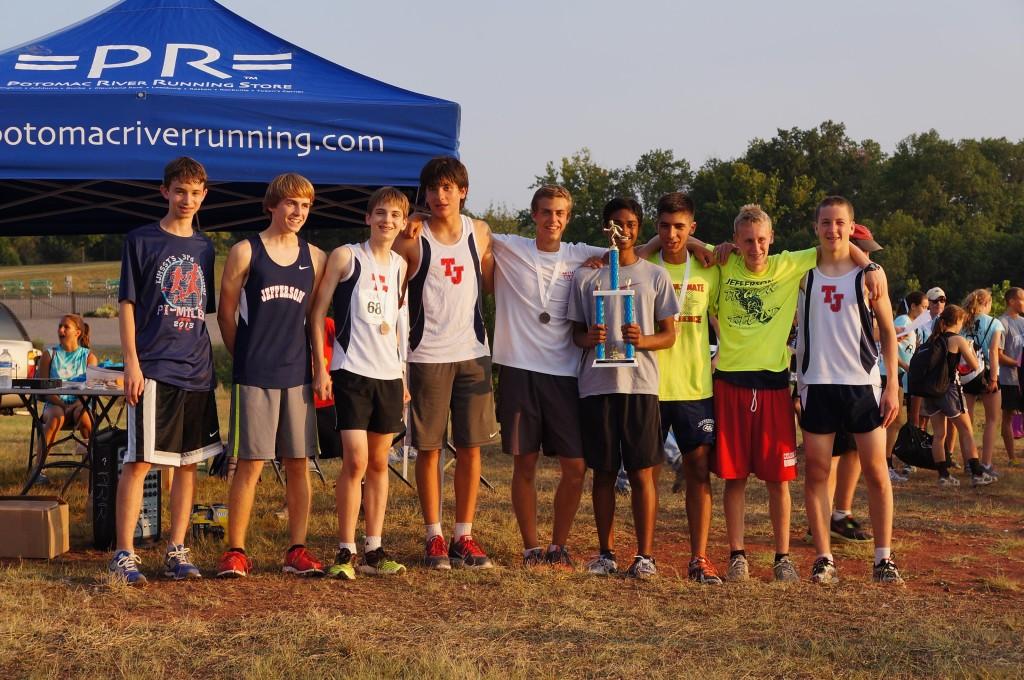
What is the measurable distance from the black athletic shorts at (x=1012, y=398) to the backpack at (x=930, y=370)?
5.17 ft

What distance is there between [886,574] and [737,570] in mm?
751

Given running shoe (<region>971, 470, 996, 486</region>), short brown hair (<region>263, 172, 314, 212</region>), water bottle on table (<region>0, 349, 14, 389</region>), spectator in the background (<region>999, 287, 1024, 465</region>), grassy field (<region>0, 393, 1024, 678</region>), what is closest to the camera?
grassy field (<region>0, 393, 1024, 678</region>)

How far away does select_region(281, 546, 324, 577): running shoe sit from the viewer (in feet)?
18.1

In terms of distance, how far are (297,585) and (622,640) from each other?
1763mm

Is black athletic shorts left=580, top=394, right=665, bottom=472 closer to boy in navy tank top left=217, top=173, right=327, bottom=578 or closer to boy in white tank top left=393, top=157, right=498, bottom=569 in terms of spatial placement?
boy in white tank top left=393, top=157, right=498, bottom=569

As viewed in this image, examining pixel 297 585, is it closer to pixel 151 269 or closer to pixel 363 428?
pixel 363 428

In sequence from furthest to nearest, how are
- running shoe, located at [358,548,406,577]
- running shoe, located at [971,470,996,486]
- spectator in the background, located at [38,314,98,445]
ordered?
1. running shoe, located at [971,470,996,486]
2. spectator in the background, located at [38,314,98,445]
3. running shoe, located at [358,548,406,577]

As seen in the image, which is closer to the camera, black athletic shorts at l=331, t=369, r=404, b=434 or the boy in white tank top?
black athletic shorts at l=331, t=369, r=404, b=434

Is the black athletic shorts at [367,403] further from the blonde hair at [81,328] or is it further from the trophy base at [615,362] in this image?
the blonde hair at [81,328]

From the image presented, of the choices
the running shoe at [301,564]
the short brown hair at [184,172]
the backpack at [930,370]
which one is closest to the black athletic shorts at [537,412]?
the running shoe at [301,564]

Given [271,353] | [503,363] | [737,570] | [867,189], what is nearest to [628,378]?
[503,363]

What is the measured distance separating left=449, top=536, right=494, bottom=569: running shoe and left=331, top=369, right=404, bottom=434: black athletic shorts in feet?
2.58

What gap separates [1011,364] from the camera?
10867 millimetres

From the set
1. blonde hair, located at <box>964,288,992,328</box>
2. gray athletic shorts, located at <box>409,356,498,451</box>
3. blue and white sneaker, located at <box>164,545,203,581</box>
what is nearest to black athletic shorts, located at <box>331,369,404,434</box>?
gray athletic shorts, located at <box>409,356,498,451</box>
